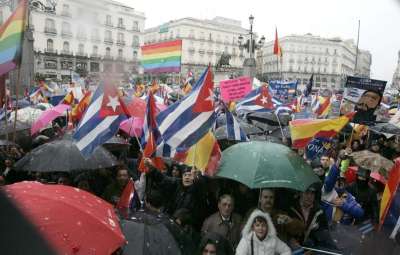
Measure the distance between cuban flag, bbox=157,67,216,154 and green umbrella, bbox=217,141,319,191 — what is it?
0.47m

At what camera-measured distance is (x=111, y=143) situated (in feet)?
21.6

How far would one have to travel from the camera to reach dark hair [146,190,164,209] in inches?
187

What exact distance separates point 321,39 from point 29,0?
10062 cm

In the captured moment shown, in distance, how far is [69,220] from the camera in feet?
8.36

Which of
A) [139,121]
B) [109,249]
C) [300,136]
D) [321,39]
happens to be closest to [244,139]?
[300,136]

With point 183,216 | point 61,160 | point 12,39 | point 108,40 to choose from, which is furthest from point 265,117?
point 108,40

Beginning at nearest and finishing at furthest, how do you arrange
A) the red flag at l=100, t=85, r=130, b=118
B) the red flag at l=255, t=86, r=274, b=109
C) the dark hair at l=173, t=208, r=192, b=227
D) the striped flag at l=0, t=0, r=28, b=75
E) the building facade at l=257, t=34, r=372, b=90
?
the dark hair at l=173, t=208, r=192, b=227 < the striped flag at l=0, t=0, r=28, b=75 < the red flag at l=100, t=85, r=130, b=118 < the red flag at l=255, t=86, r=274, b=109 < the building facade at l=257, t=34, r=372, b=90

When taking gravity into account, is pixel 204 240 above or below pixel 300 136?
below

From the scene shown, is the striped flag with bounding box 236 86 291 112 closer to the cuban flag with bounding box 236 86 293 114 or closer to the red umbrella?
the cuban flag with bounding box 236 86 293 114

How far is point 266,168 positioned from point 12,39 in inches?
117

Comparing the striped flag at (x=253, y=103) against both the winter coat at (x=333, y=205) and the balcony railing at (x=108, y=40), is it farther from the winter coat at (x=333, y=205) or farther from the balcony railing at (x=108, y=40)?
the balcony railing at (x=108, y=40)

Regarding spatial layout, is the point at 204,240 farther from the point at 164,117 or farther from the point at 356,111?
the point at 356,111

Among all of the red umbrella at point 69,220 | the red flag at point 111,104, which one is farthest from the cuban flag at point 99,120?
the red umbrella at point 69,220

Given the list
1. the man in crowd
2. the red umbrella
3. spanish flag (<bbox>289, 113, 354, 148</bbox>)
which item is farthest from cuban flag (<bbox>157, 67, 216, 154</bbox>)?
the red umbrella
